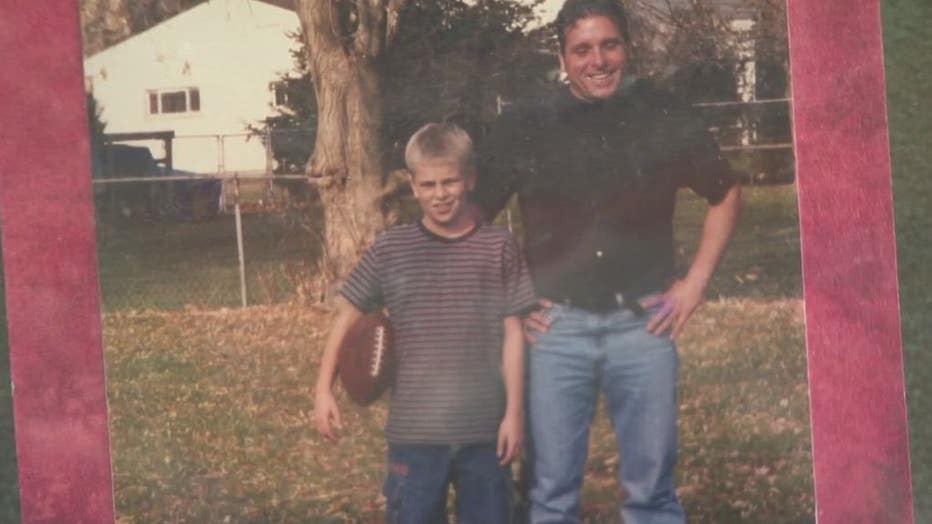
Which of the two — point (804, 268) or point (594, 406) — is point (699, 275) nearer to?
point (804, 268)

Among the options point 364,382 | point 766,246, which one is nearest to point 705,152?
point 766,246

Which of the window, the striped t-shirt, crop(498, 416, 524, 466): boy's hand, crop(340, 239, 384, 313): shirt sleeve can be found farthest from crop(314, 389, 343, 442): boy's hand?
the window

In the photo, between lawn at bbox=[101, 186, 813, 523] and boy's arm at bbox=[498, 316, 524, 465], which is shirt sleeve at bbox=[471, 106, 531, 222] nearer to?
boy's arm at bbox=[498, 316, 524, 465]

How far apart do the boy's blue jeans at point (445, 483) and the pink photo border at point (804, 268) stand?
2.88ft

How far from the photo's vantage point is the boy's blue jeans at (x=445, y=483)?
13.3 feet

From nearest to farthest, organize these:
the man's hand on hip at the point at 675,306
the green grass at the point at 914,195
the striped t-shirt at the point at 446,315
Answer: the striped t-shirt at the point at 446,315 → the man's hand on hip at the point at 675,306 → the green grass at the point at 914,195

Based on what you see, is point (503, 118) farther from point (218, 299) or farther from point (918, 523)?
point (918, 523)

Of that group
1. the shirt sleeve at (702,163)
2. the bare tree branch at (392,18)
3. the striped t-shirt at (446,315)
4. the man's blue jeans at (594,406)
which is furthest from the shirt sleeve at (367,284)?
the shirt sleeve at (702,163)

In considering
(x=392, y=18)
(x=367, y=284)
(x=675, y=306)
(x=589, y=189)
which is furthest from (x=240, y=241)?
(x=675, y=306)

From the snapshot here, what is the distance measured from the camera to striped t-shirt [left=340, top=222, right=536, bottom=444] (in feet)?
13.1

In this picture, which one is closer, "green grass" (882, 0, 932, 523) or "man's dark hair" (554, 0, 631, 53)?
"man's dark hair" (554, 0, 631, 53)

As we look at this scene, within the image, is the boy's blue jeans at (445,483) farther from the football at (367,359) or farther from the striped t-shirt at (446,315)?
the football at (367,359)

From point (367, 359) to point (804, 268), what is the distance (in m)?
1.34

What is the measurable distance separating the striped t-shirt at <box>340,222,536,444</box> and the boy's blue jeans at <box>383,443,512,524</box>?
0.04 m
